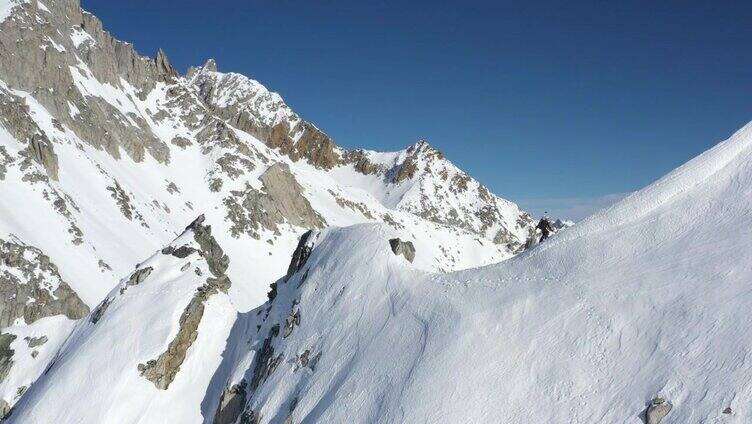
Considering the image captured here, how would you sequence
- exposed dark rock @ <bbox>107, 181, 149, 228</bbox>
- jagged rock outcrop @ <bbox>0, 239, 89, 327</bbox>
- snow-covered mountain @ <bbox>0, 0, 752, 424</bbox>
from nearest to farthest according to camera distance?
1. snow-covered mountain @ <bbox>0, 0, 752, 424</bbox>
2. jagged rock outcrop @ <bbox>0, 239, 89, 327</bbox>
3. exposed dark rock @ <bbox>107, 181, 149, 228</bbox>

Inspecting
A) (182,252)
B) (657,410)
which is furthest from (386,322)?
(182,252)

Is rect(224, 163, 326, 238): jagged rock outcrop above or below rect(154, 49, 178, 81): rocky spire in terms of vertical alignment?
below

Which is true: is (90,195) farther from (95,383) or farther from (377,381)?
(377,381)

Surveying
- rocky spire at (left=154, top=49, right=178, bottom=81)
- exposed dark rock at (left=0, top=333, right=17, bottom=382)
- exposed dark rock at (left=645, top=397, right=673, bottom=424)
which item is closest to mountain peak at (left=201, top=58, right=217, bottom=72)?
rocky spire at (left=154, top=49, right=178, bottom=81)

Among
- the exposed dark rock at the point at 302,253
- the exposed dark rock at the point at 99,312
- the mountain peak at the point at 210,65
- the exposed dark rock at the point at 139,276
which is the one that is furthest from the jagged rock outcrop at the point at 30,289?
the mountain peak at the point at 210,65

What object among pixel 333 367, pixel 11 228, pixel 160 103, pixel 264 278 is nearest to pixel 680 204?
pixel 333 367

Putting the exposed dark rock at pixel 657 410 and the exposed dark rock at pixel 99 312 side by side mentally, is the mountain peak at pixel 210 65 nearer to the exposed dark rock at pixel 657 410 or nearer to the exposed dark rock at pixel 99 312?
the exposed dark rock at pixel 99 312

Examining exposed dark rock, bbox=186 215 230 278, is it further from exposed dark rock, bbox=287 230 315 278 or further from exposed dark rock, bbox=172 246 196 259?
exposed dark rock, bbox=287 230 315 278
